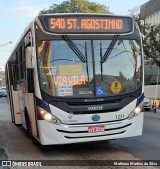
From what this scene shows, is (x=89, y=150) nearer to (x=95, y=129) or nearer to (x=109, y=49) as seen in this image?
(x=95, y=129)

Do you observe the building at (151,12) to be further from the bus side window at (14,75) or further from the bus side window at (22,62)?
the bus side window at (22,62)

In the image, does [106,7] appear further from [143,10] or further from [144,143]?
[144,143]

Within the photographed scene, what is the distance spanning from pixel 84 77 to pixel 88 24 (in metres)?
1.27

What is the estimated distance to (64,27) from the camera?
9.50m

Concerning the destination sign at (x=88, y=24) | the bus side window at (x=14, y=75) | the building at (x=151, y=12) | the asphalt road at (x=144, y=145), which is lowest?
the asphalt road at (x=144, y=145)

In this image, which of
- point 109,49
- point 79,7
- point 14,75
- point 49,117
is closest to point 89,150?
point 49,117

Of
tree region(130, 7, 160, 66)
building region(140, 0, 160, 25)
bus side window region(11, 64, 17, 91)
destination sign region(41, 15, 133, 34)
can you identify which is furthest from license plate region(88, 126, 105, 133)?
building region(140, 0, 160, 25)

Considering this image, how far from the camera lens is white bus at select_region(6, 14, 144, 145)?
9.16 m

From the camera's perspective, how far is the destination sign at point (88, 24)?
948 centimetres

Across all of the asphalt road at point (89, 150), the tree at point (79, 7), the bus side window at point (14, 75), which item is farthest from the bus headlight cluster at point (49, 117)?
the tree at point (79, 7)

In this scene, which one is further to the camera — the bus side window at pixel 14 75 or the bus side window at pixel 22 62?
the bus side window at pixel 14 75

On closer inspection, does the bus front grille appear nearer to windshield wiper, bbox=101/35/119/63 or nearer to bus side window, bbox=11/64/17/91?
windshield wiper, bbox=101/35/119/63

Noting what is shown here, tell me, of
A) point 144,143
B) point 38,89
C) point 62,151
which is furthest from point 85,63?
point 144,143

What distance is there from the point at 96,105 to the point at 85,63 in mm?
985
